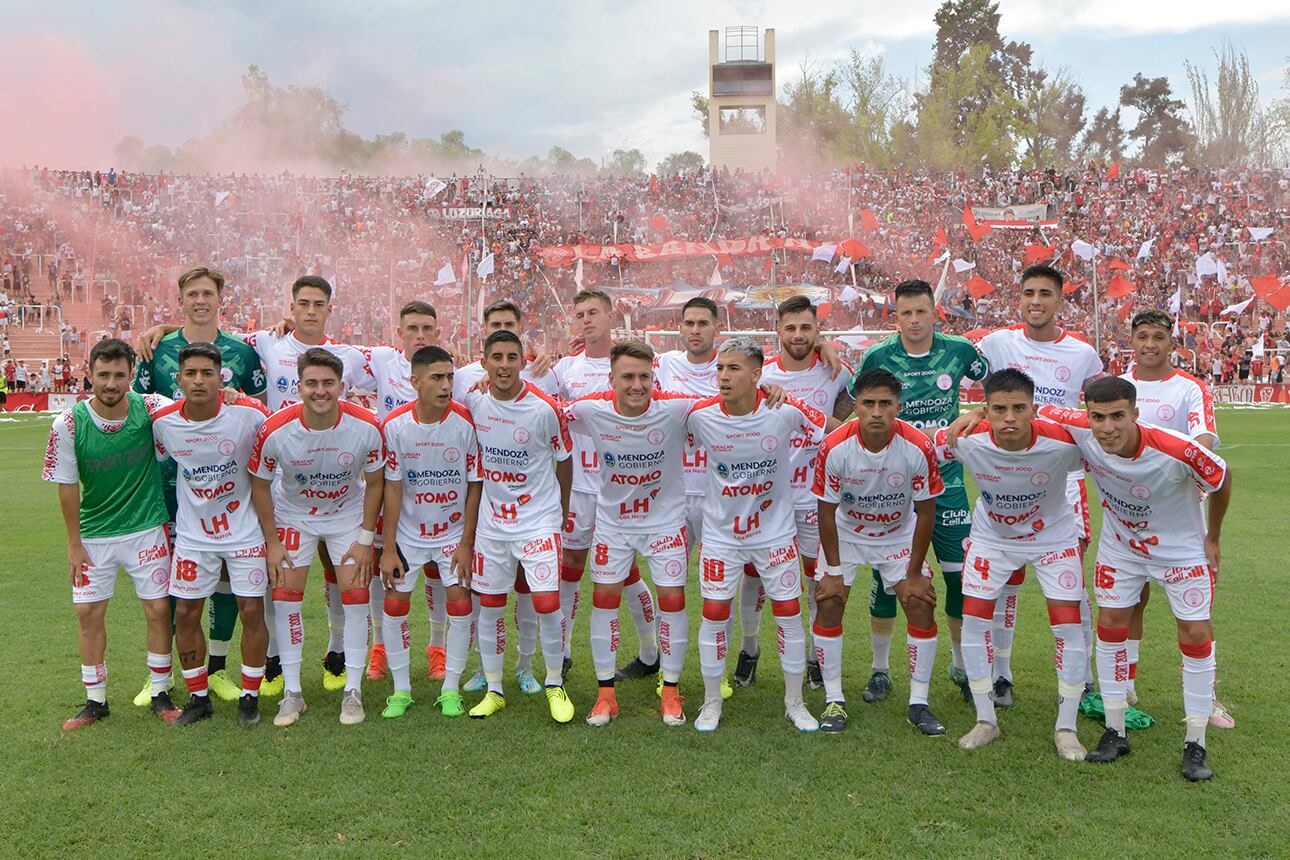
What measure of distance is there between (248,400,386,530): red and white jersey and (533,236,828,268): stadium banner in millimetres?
29748

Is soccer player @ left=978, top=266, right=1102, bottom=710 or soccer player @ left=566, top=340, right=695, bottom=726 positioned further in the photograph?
soccer player @ left=978, top=266, right=1102, bottom=710

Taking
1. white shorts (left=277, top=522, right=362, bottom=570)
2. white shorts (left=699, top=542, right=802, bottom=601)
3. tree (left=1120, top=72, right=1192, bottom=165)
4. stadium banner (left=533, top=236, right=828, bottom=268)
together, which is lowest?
white shorts (left=699, top=542, right=802, bottom=601)

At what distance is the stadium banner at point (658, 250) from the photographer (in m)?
35.1

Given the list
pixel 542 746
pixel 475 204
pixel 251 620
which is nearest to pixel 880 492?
pixel 542 746

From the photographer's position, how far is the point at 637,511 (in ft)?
18.7

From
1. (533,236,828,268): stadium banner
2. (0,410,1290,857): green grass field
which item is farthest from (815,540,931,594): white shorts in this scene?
(533,236,828,268): stadium banner

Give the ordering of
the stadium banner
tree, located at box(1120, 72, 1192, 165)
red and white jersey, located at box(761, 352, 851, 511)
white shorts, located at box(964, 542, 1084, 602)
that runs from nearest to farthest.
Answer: white shorts, located at box(964, 542, 1084, 602) < red and white jersey, located at box(761, 352, 851, 511) < the stadium banner < tree, located at box(1120, 72, 1192, 165)

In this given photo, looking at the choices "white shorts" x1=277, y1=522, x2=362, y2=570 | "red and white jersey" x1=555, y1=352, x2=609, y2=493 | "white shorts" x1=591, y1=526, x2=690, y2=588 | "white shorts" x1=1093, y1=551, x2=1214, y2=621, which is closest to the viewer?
"white shorts" x1=1093, y1=551, x2=1214, y2=621

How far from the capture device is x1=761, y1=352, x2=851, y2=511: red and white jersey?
19.7 feet

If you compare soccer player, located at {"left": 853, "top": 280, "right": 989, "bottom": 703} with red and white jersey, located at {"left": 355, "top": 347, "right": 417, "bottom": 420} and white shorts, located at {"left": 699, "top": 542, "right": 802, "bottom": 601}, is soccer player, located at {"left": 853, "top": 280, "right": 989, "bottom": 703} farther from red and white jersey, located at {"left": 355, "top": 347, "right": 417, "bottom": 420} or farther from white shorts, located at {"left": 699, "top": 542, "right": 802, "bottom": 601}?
red and white jersey, located at {"left": 355, "top": 347, "right": 417, "bottom": 420}

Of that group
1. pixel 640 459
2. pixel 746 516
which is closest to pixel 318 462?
pixel 640 459

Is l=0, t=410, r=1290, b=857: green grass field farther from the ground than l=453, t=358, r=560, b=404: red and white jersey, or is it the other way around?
l=453, t=358, r=560, b=404: red and white jersey

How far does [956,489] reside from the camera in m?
5.88

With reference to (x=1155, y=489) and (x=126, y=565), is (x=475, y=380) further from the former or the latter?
(x=1155, y=489)
